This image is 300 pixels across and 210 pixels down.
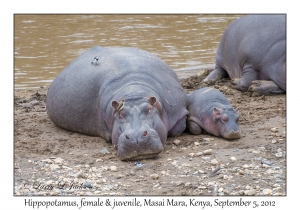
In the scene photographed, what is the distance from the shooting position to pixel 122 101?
6.88 meters

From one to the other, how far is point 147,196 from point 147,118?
1339 mm

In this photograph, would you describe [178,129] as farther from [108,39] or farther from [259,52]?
[108,39]

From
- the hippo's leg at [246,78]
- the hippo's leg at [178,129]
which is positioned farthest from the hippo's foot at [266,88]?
the hippo's leg at [178,129]

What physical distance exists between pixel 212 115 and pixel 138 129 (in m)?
1.20

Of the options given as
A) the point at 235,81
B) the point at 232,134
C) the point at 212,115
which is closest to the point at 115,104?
the point at 212,115

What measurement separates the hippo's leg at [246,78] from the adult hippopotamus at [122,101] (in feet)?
6.13

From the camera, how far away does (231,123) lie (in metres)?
7.12

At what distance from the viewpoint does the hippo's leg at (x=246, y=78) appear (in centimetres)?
952

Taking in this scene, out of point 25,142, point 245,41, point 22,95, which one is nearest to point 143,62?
point 25,142

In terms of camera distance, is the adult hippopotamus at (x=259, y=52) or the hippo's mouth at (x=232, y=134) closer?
the hippo's mouth at (x=232, y=134)

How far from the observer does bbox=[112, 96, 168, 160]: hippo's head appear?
6422 mm

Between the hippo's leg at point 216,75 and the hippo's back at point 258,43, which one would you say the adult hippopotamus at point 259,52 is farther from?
the hippo's leg at point 216,75

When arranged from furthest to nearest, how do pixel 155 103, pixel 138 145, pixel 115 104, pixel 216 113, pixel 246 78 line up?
pixel 246 78
pixel 216 113
pixel 155 103
pixel 115 104
pixel 138 145

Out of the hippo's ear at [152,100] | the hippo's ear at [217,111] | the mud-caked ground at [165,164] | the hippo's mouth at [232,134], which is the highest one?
the hippo's ear at [152,100]
